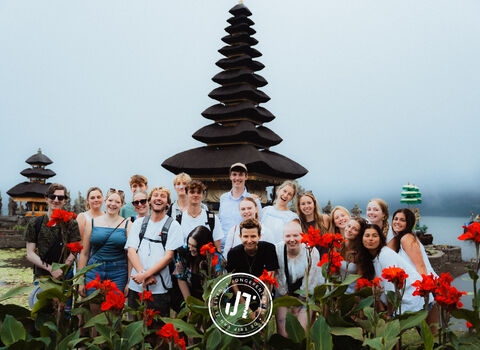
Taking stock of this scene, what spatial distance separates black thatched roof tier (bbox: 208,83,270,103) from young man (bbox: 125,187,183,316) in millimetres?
17784

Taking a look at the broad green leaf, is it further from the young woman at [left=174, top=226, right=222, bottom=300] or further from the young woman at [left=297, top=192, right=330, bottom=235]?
the young woman at [left=297, top=192, right=330, bottom=235]

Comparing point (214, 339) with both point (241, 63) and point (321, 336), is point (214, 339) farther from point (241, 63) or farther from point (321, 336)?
point (241, 63)

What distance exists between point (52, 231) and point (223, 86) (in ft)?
64.4

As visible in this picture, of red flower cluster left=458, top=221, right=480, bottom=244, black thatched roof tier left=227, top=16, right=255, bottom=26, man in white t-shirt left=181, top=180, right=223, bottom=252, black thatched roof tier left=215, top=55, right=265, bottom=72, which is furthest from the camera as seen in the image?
black thatched roof tier left=227, top=16, right=255, bottom=26

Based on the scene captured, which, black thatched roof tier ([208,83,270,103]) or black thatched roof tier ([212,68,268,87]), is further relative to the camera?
black thatched roof tier ([212,68,268,87])

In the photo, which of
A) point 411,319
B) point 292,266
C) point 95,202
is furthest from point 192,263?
point 411,319

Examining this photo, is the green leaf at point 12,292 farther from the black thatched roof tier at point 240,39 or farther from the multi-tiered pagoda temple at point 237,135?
the black thatched roof tier at point 240,39

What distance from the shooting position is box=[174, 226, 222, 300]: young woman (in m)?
Result: 3.19

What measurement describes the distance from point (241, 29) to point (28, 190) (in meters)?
20.7

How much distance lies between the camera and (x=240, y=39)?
22.5m

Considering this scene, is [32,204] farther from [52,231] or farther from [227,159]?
[52,231]

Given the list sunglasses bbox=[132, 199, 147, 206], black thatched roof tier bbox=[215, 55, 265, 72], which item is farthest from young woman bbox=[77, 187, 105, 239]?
black thatched roof tier bbox=[215, 55, 265, 72]

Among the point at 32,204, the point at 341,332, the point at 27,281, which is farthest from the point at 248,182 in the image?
the point at 32,204

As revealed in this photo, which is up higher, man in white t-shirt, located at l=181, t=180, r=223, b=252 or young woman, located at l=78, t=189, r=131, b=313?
→ man in white t-shirt, located at l=181, t=180, r=223, b=252
